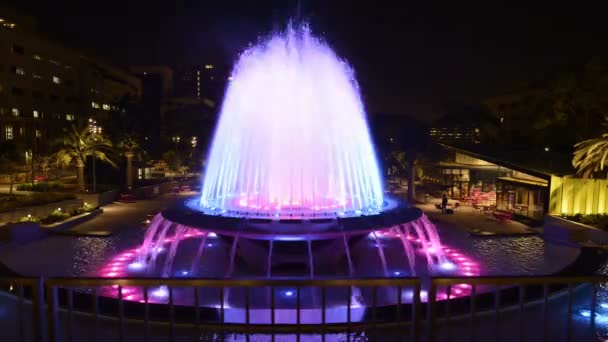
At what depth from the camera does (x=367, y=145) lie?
1975 cm

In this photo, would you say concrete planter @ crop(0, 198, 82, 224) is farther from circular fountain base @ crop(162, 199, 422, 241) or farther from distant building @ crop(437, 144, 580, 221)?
distant building @ crop(437, 144, 580, 221)

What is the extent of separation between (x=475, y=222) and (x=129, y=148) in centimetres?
2969

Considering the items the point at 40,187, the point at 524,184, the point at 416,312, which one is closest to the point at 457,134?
the point at 524,184

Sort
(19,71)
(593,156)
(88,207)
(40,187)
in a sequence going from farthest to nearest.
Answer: (19,71) < (40,187) < (88,207) < (593,156)

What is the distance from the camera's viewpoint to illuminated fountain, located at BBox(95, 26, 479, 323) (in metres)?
12.8

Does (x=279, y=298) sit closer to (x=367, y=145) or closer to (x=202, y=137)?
(x=367, y=145)

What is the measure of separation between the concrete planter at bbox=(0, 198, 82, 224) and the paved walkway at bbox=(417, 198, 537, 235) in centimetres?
2187

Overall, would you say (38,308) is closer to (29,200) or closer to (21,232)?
(21,232)

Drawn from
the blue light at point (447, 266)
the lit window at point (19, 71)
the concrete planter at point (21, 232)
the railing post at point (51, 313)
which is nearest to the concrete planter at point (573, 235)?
the blue light at point (447, 266)

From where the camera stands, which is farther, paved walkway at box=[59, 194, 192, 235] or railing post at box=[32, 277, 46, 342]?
paved walkway at box=[59, 194, 192, 235]

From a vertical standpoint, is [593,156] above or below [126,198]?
above

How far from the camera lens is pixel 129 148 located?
39812 mm

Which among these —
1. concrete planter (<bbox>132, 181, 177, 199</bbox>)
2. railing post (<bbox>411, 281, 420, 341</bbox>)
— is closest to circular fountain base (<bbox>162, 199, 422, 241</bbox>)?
railing post (<bbox>411, 281, 420, 341</bbox>)

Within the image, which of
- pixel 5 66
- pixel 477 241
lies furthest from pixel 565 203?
pixel 5 66
